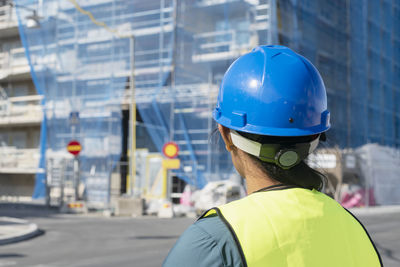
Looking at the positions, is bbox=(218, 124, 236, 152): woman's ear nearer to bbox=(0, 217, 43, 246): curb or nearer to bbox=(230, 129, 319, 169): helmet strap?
bbox=(230, 129, 319, 169): helmet strap

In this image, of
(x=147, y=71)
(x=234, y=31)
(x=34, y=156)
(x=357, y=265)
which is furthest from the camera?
(x=34, y=156)

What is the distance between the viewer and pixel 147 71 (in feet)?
84.8

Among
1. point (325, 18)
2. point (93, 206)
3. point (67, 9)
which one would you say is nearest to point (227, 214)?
point (93, 206)

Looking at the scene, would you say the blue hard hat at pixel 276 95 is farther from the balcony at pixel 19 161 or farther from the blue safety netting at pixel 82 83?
the balcony at pixel 19 161

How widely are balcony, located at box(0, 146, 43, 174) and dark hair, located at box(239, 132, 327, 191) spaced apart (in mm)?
32950

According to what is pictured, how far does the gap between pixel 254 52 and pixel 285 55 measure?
98 millimetres

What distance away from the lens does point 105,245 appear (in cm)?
1099

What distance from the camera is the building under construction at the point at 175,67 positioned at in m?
23.6

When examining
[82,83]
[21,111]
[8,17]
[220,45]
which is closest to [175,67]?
[220,45]

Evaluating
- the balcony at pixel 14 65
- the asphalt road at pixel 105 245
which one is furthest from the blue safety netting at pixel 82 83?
the asphalt road at pixel 105 245

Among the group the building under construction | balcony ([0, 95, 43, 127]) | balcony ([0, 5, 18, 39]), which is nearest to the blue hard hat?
the building under construction

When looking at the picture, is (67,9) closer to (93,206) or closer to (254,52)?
(93,206)

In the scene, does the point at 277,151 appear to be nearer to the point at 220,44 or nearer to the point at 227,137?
the point at 227,137

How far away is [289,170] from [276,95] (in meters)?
0.22
